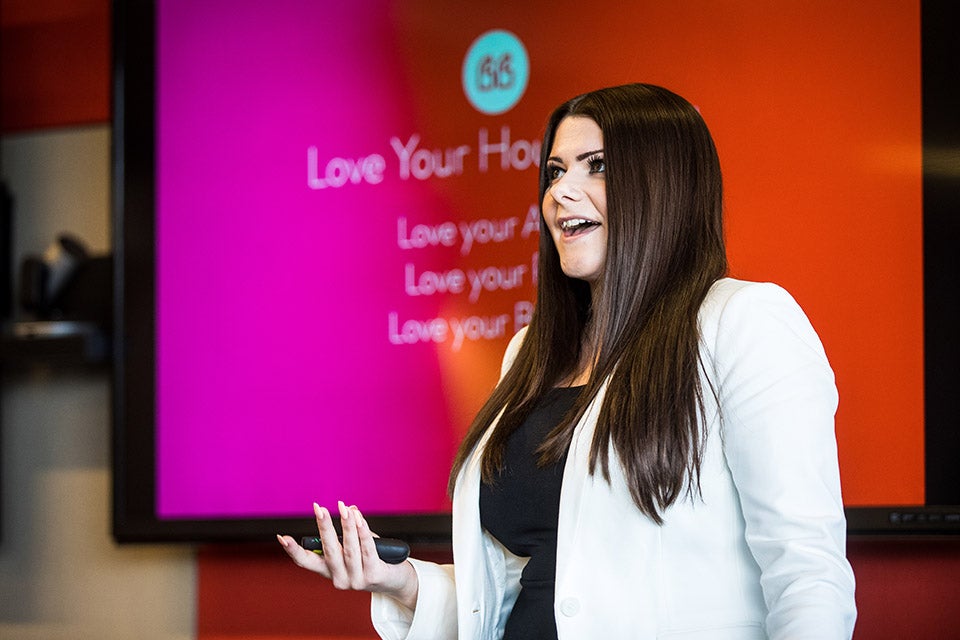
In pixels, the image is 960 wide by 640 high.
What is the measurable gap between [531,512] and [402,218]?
129cm

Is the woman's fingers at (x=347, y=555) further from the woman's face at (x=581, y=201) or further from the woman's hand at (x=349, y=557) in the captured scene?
the woman's face at (x=581, y=201)

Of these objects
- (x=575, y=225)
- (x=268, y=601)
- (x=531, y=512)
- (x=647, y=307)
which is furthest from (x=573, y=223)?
(x=268, y=601)

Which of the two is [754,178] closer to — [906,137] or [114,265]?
[906,137]

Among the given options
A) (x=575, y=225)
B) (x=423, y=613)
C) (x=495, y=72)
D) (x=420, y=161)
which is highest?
(x=495, y=72)

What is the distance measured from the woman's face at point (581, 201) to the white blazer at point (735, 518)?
0.22 meters

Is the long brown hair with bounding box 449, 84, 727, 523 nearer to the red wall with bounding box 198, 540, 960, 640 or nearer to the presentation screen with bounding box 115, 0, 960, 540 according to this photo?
the presentation screen with bounding box 115, 0, 960, 540

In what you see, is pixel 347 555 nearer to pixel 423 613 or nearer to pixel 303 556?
pixel 303 556

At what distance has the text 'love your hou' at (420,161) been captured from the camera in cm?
274

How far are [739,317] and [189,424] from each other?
189 cm

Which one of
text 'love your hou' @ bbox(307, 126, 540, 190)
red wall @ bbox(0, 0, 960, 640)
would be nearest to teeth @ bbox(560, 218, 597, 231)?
text 'love your hou' @ bbox(307, 126, 540, 190)

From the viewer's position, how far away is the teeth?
1.78m

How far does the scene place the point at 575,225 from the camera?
1.80 metres

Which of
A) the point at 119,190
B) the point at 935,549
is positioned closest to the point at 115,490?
the point at 119,190

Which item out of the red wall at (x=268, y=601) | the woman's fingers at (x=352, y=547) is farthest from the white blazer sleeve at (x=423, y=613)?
the red wall at (x=268, y=601)
